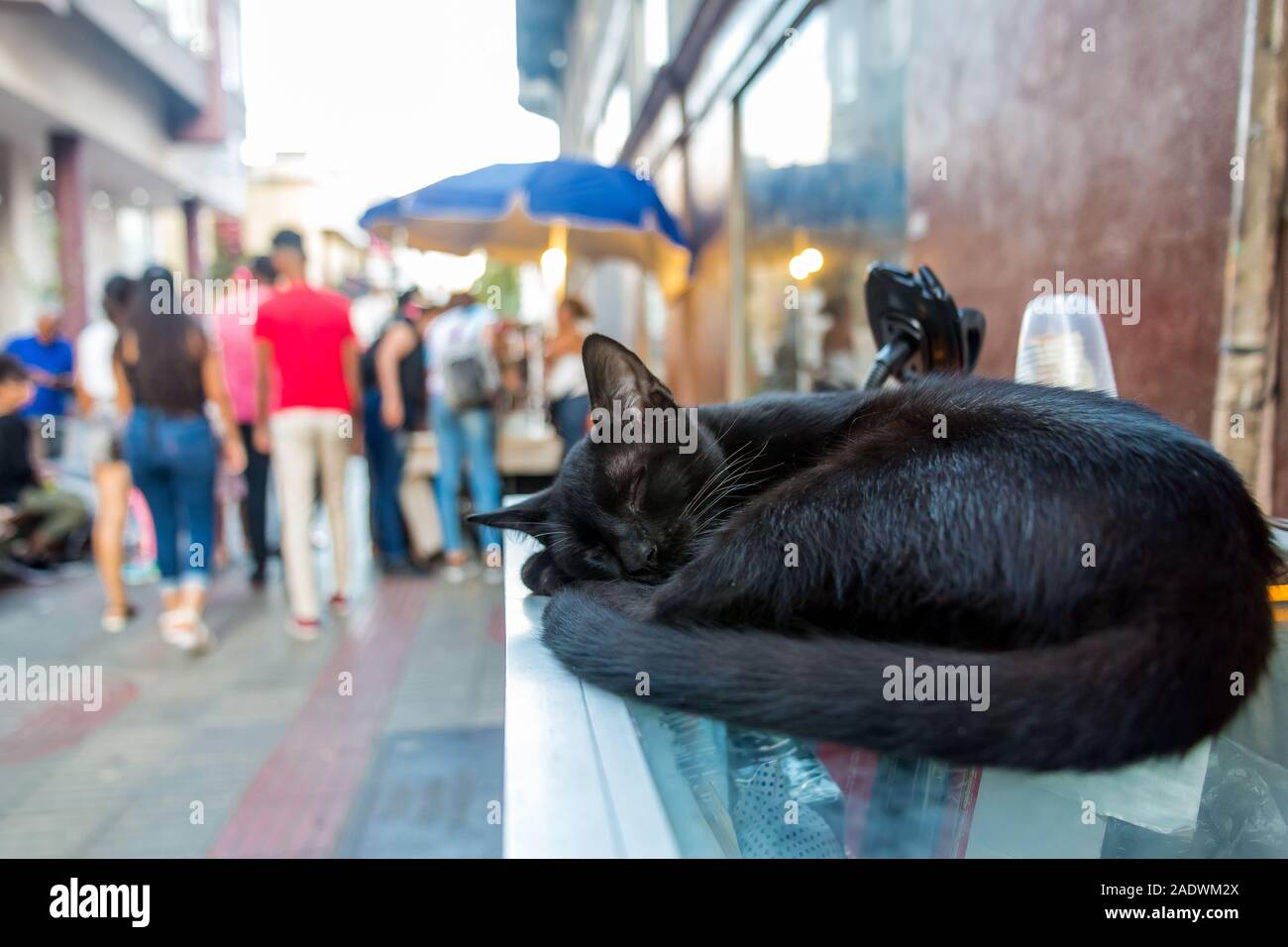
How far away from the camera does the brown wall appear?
2.40m

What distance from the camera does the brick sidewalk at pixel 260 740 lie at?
2939 millimetres

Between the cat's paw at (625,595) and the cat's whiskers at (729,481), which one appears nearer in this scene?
the cat's paw at (625,595)

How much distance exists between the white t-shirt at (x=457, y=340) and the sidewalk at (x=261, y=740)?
5.55ft

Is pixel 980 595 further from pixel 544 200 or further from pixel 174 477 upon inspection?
pixel 544 200

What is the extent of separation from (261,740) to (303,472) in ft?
5.97

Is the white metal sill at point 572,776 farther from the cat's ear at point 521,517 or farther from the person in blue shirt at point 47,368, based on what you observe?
the person in blue shirt at point 47,368

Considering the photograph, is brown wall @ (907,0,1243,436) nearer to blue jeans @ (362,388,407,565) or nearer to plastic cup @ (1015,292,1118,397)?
plastic cup @ (1015,292,1118,397)

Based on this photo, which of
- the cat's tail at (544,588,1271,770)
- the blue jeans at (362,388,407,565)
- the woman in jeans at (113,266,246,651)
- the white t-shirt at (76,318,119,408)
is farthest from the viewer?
the blue jeans at (362,388,407,565)

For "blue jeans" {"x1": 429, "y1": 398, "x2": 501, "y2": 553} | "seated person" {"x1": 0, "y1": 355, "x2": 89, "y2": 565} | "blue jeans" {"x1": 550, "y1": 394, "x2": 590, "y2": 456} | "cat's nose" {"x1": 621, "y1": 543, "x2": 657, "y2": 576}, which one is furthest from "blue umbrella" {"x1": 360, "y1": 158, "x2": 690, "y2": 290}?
"cat's nose" {"x1": 621, "y1": 543, "x2": 657, "y2": 576}

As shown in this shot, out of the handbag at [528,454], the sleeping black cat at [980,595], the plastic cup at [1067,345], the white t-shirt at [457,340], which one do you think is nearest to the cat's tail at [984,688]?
the sleeping black cat at [980,595]

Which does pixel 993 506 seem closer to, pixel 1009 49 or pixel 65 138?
pixel 1009 49

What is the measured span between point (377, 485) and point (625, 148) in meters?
7.62

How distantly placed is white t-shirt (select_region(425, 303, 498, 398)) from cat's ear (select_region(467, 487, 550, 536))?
4280 mm

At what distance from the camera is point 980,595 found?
1104 mm
